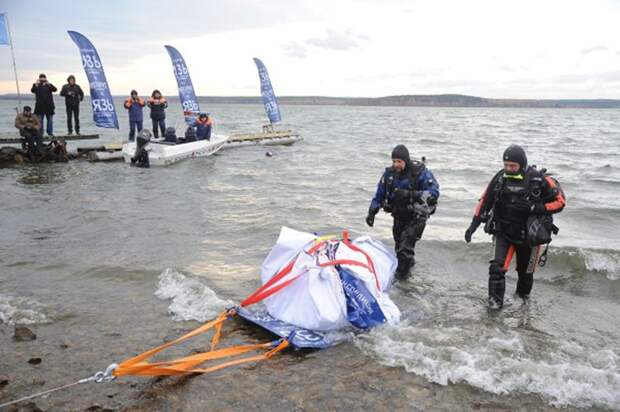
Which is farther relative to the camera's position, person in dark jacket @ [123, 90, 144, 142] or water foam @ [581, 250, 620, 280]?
person in dark jacket @ [123, 90, 144, 142]

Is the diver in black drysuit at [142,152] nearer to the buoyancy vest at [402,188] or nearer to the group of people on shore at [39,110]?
the group of people on shore at [39,110]

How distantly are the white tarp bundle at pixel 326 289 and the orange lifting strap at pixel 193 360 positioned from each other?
357 millimetres

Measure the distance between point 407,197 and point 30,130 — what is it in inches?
522

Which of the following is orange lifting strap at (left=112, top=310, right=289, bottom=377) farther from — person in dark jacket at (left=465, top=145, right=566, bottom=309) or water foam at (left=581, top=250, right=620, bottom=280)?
water foam at (left=581, top=250, right=620, bottom=280)

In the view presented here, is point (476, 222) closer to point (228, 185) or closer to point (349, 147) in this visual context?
point (228, 185)

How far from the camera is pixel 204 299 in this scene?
5.07 metres

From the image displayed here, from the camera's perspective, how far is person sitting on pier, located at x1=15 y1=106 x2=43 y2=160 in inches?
562

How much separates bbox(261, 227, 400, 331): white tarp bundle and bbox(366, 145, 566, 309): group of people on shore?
4.32 ft

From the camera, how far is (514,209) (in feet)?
15.7

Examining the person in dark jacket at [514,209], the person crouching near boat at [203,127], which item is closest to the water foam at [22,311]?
the person in dark jacket at [514,209]

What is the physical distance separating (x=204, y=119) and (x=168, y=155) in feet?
10.7

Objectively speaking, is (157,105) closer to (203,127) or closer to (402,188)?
(203,127)

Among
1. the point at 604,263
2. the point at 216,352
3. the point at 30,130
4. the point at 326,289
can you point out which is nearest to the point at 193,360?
the point at 216,352

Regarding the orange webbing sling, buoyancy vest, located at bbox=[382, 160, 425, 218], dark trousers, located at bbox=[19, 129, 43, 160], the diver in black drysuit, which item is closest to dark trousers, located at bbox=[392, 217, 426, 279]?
buoyancy vest, located at bbox=[382, 160, 425, 218]
